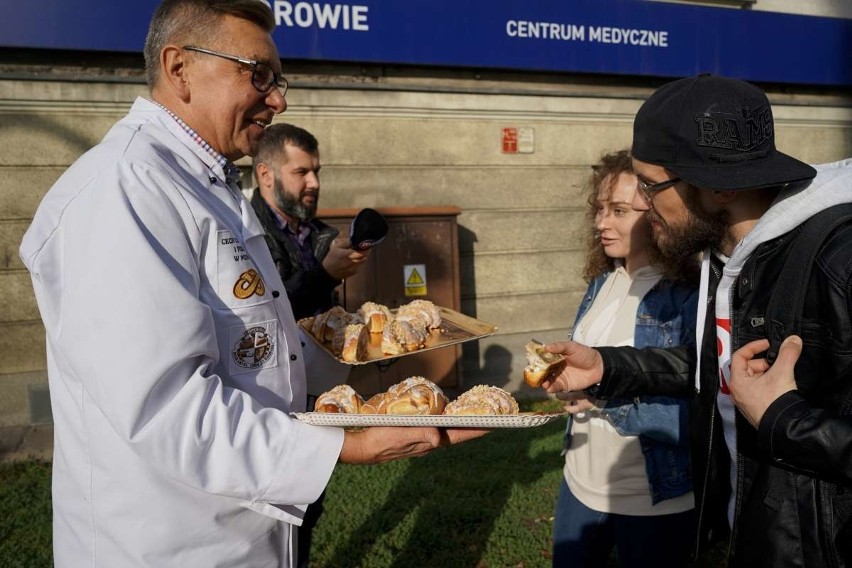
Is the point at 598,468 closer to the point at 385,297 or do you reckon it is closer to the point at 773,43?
the point at 385,297

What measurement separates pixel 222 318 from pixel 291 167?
7.71ft

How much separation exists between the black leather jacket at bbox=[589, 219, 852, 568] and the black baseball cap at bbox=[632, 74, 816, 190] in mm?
188

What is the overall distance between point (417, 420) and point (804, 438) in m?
0.92

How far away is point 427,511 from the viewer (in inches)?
172

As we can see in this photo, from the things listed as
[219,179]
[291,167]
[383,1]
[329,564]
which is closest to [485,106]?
[383,1]

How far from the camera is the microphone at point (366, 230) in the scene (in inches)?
121

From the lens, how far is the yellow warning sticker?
20.7 ft

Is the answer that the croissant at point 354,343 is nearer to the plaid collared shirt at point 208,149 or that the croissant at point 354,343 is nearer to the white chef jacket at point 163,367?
the white chef jacket at point 163,367

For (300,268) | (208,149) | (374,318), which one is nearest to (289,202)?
(300,268)

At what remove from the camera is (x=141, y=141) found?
1.59 m

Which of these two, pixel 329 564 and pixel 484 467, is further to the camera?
pixel 484 467

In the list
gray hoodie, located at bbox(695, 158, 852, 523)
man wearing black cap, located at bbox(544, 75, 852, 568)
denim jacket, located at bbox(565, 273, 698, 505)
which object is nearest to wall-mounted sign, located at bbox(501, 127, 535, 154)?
denim jacket, located at bbox(565, 273, 698, 505)

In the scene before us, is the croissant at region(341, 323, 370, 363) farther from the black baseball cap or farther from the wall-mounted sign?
the wall-mounted sign

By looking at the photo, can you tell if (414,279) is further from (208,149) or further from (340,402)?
(208,149)
